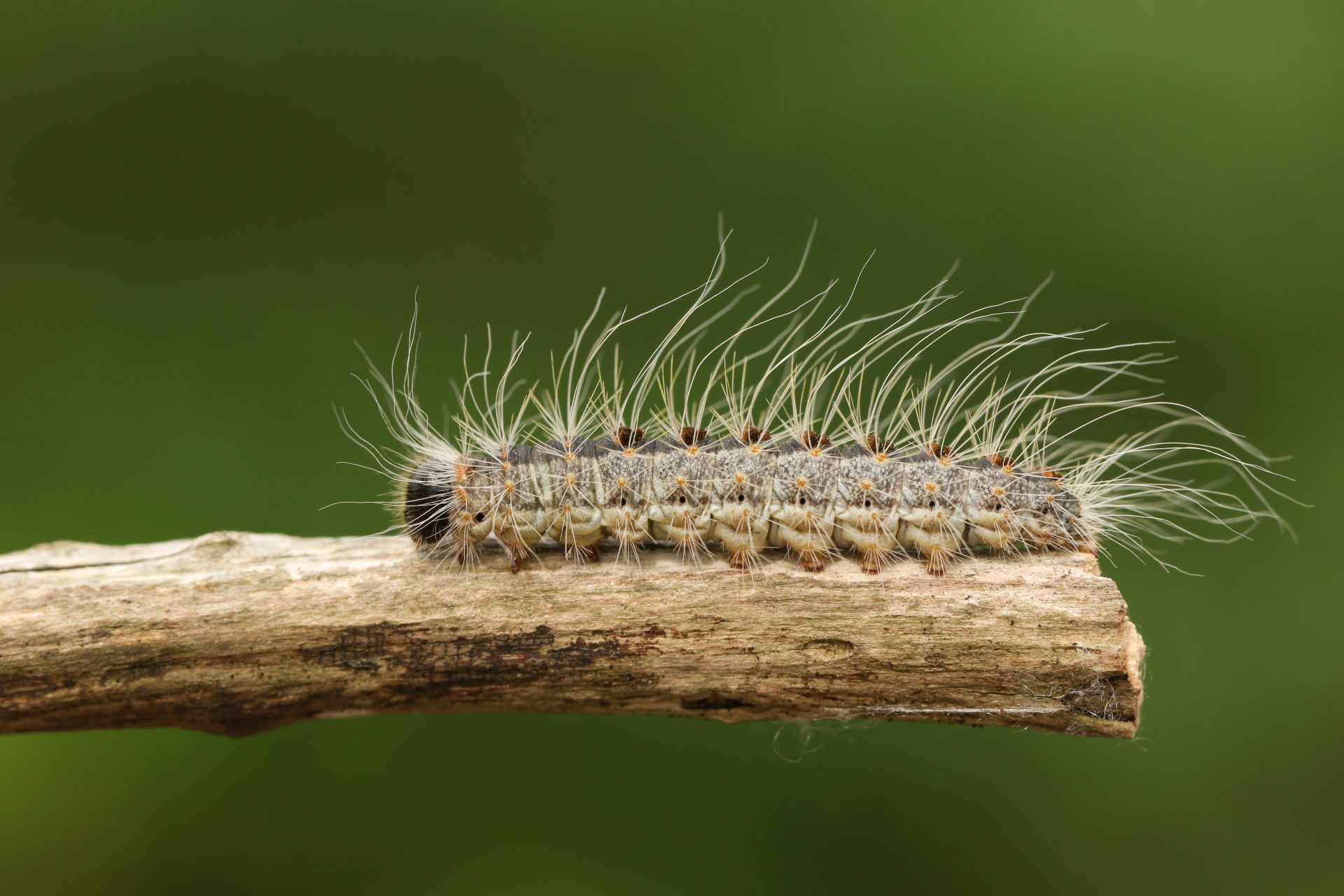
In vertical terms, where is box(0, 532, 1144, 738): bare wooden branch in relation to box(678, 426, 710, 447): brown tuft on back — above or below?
below

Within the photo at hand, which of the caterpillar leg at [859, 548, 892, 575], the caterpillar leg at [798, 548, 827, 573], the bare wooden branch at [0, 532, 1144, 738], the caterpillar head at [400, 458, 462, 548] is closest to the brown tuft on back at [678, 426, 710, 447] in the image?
the bare wooden branch at [0, 532, 1144, 738]

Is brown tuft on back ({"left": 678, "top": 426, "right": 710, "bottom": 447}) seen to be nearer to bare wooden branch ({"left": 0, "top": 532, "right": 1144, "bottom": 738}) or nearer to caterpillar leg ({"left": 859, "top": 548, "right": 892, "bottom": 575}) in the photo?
bare wooden branch ({"left": 0, "top": 532, "right": 1144, "bottom": 738})

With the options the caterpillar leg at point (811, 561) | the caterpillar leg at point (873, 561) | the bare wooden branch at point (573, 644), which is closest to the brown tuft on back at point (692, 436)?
the bare wooden branch at point (573, 644)

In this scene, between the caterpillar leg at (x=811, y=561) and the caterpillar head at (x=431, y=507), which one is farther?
the caterpillar head at (x=431, y=507)

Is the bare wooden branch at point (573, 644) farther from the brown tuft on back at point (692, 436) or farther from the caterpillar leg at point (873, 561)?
the brown tuft on back at point (692, 436)

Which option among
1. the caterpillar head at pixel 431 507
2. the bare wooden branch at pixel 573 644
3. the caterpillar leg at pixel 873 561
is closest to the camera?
the bare wooden branch at pixel 573 644

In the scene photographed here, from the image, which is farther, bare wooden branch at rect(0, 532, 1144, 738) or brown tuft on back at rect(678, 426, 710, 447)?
brown tuft on back at rect(678, 426, 710, 447)

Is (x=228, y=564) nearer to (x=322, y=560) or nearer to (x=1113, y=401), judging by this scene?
(x=322, y=560)

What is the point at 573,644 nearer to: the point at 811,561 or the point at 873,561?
the point at 811,561
